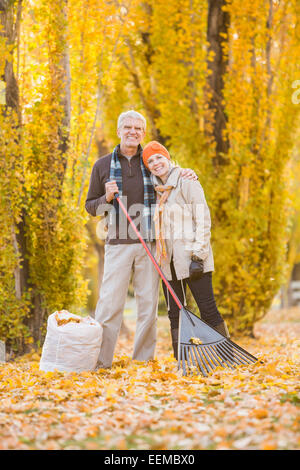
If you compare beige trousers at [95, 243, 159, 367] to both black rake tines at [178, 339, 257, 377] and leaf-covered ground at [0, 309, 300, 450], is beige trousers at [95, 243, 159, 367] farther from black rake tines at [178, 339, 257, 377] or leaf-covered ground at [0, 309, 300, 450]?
black rake tines at [178, 339, 257, 377]

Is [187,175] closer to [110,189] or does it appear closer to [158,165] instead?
[158,165]

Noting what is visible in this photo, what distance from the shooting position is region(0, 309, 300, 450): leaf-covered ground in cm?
258

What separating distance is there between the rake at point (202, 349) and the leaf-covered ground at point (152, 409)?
92mm

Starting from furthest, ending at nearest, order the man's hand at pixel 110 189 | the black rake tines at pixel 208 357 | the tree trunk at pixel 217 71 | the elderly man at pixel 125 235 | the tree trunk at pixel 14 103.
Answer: the tree trunk at pixel 217 71 → the tree trunk at pixel 14 103 → the elderly man at pixel 125 235 → the man's hand at pixel 110 189 → the black rake tines at pixel 208 357

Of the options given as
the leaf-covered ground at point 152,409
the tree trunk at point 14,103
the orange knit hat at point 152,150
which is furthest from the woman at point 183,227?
the tree trunk at point 14,103

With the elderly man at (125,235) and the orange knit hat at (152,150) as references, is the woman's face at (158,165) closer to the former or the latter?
the orange knit hat at (152,150)

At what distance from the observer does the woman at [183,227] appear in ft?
13.7

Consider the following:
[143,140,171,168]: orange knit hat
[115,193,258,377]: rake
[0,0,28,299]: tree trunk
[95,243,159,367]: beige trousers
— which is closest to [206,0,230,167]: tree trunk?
[0,0,28,299]: tree trunk

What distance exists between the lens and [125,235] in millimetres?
4430

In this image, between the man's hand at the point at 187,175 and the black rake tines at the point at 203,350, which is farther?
the man's hand at the point at 187,175

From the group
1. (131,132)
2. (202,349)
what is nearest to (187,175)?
(131,132)

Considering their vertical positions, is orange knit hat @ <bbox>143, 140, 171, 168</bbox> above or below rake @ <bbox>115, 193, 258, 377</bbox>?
above

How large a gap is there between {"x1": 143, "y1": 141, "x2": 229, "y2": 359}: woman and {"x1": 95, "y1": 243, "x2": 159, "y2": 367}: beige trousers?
0.23 meters
